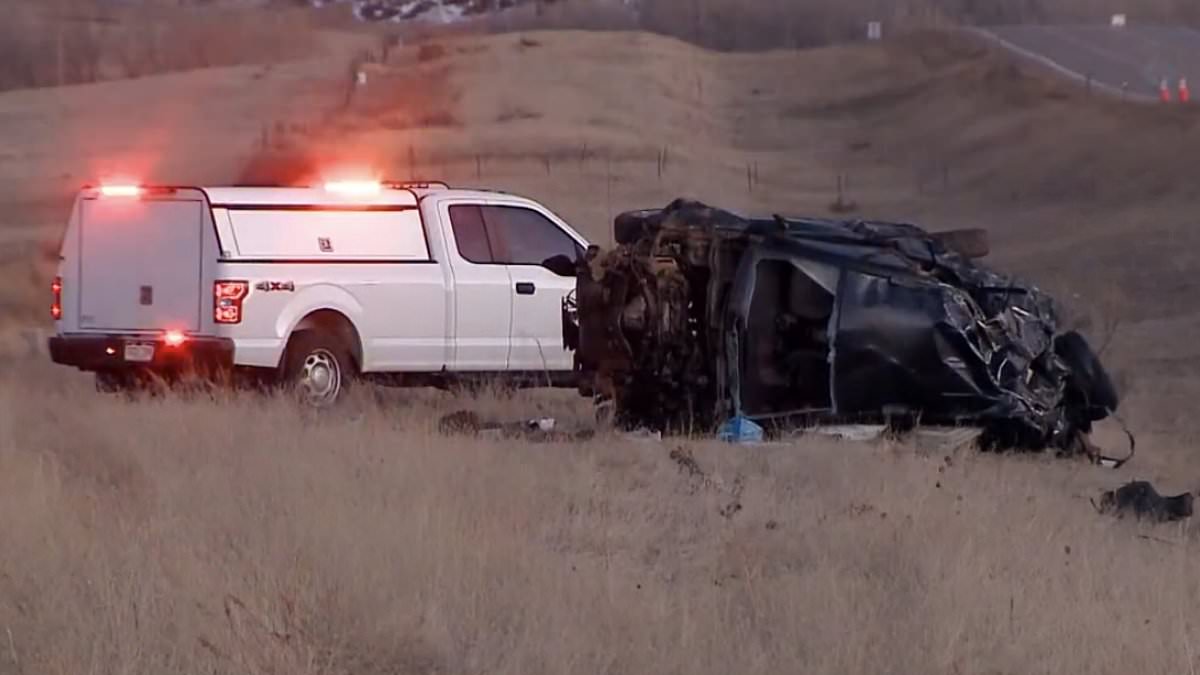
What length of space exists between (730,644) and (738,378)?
20.3 ft

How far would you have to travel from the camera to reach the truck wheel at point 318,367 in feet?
49.6

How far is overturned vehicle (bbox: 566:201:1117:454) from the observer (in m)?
13.3

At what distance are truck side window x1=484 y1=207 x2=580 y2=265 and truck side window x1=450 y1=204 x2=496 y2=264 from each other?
68 mm

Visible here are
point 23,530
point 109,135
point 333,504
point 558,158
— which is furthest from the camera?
point 109,135

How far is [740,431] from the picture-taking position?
13.2 meters

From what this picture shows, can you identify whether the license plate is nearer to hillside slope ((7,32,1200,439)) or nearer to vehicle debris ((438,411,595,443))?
vehicle debris ((438,411,595,443))

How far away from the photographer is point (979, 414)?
13.3m

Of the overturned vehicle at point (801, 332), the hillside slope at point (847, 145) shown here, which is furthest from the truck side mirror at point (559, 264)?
the hillside slope at point (847, 145)

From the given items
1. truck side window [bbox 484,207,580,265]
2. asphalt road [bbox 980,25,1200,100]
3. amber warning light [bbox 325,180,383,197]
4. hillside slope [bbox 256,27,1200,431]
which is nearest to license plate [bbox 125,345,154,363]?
amber warning light [bbox 325,180,383,197]

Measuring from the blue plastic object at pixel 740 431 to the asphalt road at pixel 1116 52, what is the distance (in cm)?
4150

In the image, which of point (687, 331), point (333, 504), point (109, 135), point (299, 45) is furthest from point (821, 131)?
point (333, 504)

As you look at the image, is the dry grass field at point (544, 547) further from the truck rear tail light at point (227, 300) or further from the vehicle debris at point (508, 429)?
the truck rear tail light at point (227, 300)

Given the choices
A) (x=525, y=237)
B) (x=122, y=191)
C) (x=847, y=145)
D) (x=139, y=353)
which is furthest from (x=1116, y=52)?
(x=139, y=353)

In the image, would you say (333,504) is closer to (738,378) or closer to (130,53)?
(738,378)
